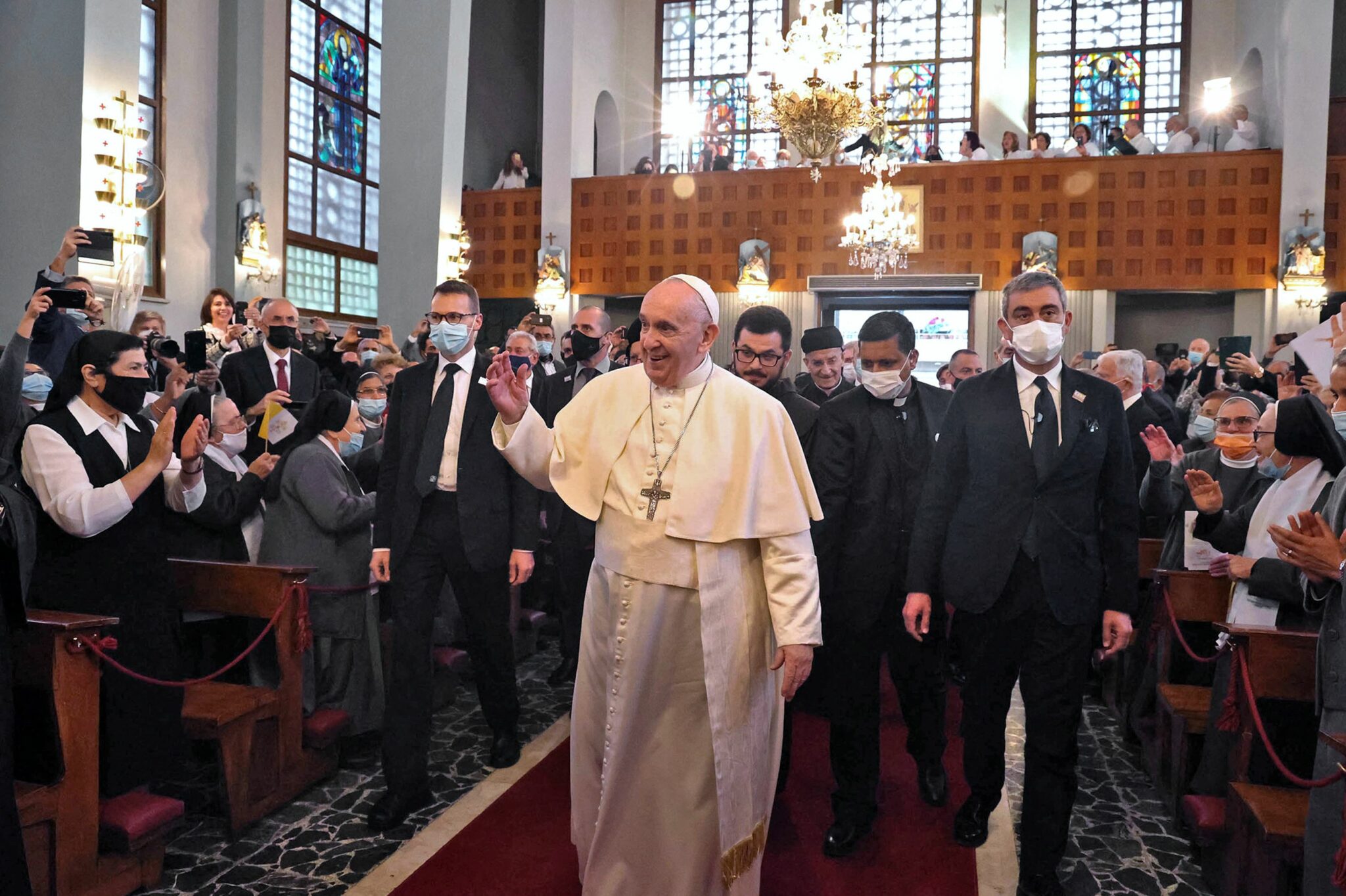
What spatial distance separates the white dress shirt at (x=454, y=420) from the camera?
401cm

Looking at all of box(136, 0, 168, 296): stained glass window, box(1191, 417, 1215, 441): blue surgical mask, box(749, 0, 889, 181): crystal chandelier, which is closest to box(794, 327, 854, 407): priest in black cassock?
box(1191, 417, 1215, 441): blue surgical mask

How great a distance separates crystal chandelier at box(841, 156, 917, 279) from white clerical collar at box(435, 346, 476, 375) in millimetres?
9345

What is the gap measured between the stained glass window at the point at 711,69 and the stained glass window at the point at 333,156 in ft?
17.7

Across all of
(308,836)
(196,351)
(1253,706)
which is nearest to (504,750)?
(308,836)

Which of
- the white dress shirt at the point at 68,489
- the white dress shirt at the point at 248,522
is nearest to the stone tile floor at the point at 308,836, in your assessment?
the white dress shirt at the point at 248,522

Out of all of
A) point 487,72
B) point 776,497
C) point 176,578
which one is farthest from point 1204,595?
point 487,72

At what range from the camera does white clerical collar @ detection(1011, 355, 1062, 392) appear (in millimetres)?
3389

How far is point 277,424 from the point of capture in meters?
4.73

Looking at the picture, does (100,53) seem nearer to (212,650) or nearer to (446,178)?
(446,178)

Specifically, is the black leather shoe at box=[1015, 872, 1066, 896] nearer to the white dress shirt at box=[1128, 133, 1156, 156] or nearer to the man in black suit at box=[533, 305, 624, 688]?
the man in black suit at box=[533, 305, 624, 688]

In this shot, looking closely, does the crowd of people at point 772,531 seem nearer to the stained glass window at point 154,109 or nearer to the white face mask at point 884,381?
the white face mask at point 884,381

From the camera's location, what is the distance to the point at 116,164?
979 centimetres

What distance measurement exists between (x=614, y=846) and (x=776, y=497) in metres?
1.08

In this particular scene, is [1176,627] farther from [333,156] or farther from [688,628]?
[333,156]
